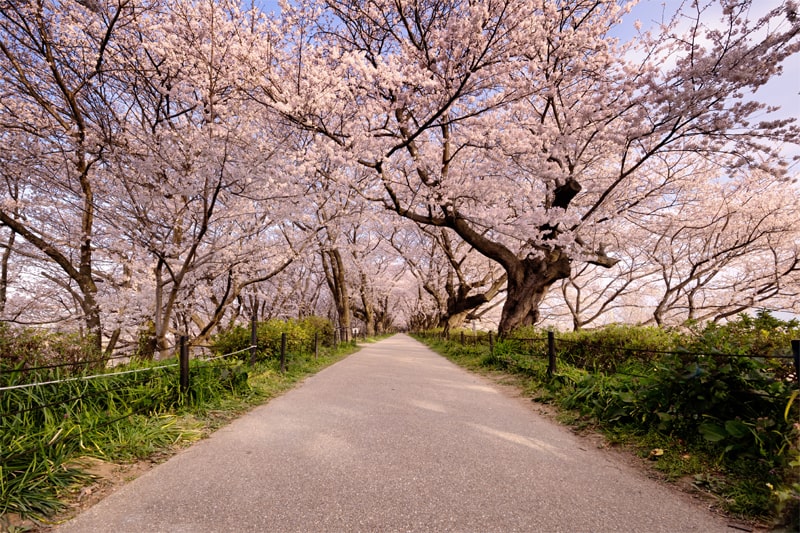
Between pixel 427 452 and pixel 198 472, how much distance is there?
2.11 meters

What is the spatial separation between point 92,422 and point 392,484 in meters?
3.10

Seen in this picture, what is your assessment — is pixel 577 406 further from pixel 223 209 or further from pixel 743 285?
pixel 743 285

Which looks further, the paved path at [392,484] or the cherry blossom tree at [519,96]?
the cherry blossom tree at [519,96]

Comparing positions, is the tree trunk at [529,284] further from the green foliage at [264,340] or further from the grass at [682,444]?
the green foliage at [264,340]

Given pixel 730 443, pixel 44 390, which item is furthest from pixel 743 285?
pixel 44 390

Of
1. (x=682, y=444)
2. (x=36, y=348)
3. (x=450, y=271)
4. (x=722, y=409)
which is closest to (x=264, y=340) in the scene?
(x=36, y=348)

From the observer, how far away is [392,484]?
2.87m

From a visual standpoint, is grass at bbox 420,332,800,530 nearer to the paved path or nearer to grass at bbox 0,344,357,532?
the paved path

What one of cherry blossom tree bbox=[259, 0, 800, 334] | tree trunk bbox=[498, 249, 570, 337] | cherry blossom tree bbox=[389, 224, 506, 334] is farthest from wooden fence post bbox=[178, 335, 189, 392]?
cherry blossom tree bbox=[389, 224, 506, 334]

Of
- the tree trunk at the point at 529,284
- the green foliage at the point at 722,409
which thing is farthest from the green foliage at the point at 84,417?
the tree trunk at the point at 529,284

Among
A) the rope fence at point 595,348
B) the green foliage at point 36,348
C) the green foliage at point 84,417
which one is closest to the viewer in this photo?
the green foliage at point 84,417

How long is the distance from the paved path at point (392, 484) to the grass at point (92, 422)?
0.34 m

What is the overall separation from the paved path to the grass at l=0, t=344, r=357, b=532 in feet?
1.11

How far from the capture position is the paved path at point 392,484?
239cm
